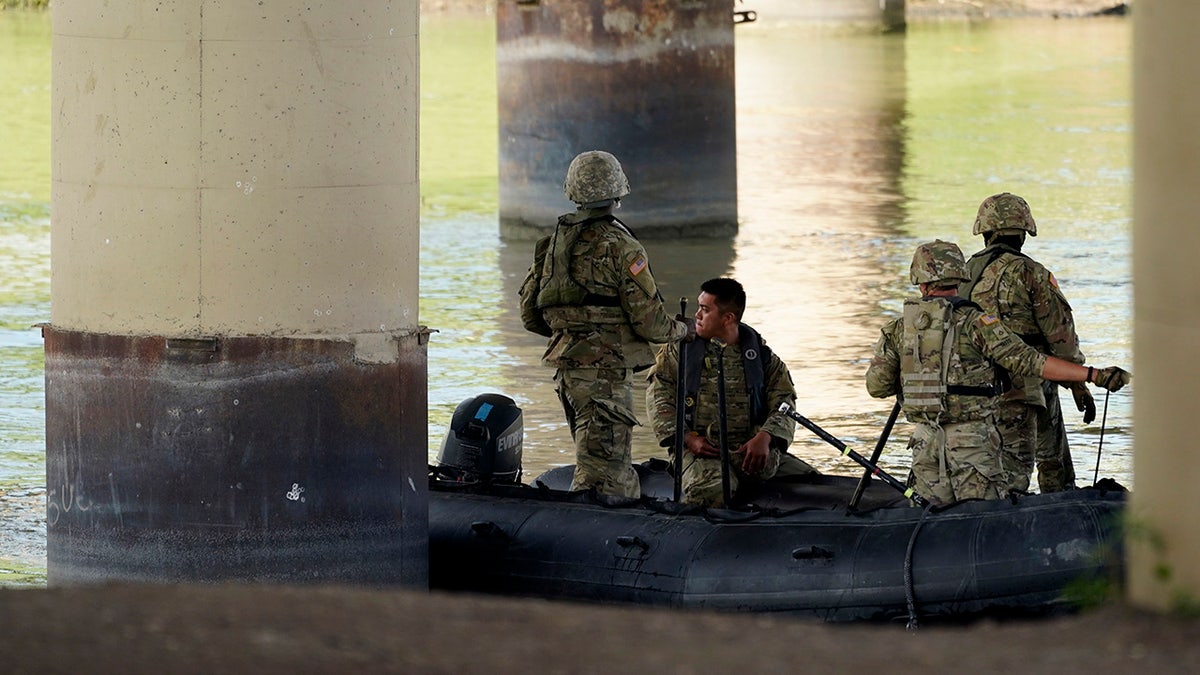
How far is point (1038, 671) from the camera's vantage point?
5062mm

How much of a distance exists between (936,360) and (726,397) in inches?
39.2

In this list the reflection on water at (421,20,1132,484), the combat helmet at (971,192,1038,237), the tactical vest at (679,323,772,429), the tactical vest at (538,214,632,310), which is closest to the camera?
the tactical vest at (538,214,632,310)

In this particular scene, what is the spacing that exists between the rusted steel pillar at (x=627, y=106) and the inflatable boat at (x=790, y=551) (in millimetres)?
11799

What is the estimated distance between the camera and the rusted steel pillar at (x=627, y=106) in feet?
67.4

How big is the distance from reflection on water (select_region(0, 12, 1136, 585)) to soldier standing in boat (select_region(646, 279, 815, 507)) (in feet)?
6.19

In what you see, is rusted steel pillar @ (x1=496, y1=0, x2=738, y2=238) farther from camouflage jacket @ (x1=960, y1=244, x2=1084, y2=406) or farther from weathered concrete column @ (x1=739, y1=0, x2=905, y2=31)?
weathered concrete column @ (x1=739, y1=0, x2=905, y2=31)

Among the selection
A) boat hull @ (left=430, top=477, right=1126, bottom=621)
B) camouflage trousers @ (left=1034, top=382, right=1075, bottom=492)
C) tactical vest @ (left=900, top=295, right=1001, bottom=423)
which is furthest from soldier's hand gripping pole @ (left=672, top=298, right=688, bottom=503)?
camouflage trousers @ (left=1034, top=382, right=1075, bottom=492)

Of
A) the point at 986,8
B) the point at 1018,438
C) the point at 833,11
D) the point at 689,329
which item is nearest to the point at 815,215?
the point at 1018,438

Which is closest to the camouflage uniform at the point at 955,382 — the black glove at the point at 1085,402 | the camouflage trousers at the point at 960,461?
the camouflage trousers at the point at 960,461

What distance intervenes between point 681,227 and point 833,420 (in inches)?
348

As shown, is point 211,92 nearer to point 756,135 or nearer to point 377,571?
point 377,571

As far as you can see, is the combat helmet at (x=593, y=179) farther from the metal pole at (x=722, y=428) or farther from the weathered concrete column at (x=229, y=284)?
the weathered concrete column at (x=229, y=284)

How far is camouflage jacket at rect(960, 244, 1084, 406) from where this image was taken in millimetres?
9531

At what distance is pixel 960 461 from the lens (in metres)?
8.48
